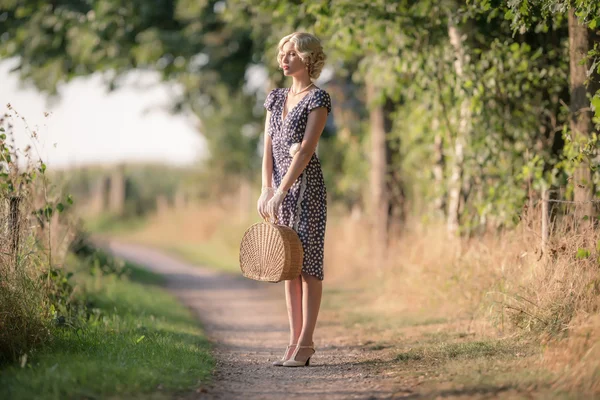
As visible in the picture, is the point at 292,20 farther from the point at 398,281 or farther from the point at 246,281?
the point at 246,281

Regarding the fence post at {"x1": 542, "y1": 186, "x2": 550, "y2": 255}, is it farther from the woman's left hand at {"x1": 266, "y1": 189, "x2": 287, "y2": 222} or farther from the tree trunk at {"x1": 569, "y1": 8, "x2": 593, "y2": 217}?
the woman's left hand at {"x1": 266, "y1": 189, "x2": 287, "y2": 222}

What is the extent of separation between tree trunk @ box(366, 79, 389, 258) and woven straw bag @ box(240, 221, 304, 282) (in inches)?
264

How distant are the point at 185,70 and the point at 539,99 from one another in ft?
25.1

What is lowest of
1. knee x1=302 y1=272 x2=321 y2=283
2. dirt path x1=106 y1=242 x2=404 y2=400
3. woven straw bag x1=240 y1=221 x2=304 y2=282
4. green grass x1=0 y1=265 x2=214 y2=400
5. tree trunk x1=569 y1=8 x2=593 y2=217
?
dirt path x1=106 y1=242 x2=404 y2=400

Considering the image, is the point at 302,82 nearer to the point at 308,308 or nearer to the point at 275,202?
the point at 275,202

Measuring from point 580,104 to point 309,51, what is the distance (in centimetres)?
241

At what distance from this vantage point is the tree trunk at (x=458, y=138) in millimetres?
8672

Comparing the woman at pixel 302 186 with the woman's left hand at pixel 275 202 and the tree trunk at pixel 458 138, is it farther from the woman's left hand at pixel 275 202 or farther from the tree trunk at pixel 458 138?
the tree trunk at pixel 458 138

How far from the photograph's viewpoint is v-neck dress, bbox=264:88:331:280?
19.2 feet

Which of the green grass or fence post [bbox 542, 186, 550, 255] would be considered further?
fence post [bbox 542, 186, 550, 255]

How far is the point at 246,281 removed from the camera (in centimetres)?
1398

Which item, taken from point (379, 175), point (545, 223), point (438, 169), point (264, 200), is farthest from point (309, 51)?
point (379, 175)

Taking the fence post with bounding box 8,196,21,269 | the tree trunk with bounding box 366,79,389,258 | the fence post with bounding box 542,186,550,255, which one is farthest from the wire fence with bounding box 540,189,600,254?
the tree trunk with bounding box 366,79,389,258

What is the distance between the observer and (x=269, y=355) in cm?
661
